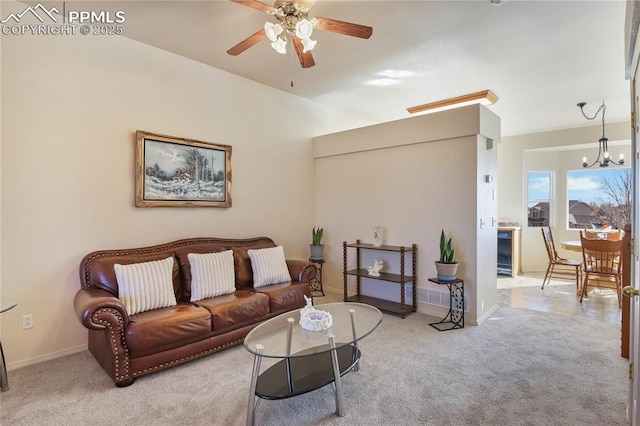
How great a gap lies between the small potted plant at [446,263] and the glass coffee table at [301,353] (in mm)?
1353

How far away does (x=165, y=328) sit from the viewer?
2.55 m

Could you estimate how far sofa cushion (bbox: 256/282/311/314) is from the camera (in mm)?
3385

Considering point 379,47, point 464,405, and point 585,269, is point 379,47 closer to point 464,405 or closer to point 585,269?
point 464,405

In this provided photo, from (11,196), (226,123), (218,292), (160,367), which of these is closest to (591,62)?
(226,123)

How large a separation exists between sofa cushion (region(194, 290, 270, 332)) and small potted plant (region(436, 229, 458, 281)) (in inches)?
75.1

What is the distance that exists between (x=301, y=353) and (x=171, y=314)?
4.25 ft

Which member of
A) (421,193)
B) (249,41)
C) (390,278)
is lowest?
(390,278)

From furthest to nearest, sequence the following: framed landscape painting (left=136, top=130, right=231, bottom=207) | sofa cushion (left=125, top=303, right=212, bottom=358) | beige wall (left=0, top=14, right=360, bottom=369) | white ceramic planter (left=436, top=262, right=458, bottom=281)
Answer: white ceramic planter (left=436, top=262, right=458, bottom=281) < framed landscape painting (left=136, top=130, right=231, bottom=207) < beige wall (left=0, top=14, right=360, bottom=369) < sofa cushion (left=125, top=303, right=212, bottom=358)

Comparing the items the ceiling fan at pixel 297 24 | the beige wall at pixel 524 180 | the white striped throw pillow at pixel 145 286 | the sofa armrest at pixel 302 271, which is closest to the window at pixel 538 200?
the beige wall at pixel 524 180

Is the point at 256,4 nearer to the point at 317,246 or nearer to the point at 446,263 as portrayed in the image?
the point at 446,263

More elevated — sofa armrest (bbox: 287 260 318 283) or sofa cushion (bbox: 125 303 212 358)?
sofa armrest (bbox: 287 260 318 283)

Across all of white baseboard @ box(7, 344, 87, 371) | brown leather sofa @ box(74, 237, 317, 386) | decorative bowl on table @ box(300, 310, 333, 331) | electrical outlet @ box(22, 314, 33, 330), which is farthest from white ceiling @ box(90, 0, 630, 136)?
white baseboard @ box(7, 344, 87, 371)

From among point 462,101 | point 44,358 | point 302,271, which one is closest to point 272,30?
point 302,271

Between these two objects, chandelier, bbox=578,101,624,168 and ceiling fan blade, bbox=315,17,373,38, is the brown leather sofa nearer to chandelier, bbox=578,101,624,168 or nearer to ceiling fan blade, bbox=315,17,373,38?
ceiling fan blade, bbox=315,17,373,38
